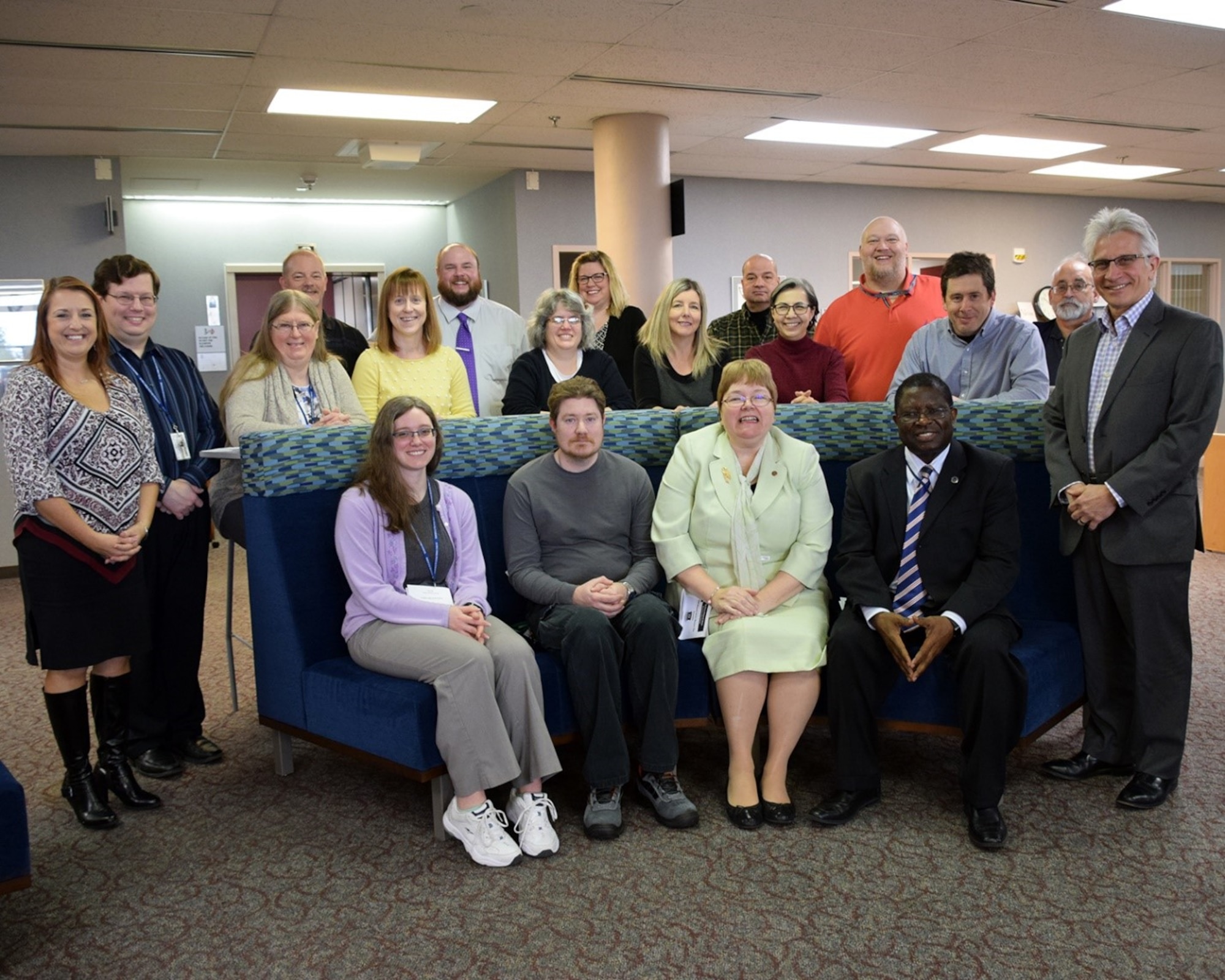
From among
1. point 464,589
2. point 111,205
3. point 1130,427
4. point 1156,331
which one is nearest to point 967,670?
point 1130,427

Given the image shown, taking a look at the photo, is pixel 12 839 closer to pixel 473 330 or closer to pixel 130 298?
pixel 130 298

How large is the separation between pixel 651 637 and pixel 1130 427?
4.56ft

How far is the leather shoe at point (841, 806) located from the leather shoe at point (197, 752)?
1.86m

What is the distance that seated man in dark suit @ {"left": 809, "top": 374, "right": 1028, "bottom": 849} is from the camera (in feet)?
8.84

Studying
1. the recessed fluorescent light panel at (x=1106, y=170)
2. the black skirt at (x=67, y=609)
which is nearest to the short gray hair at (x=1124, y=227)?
the black skirt at (x=67, y=609)

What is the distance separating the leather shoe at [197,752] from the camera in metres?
3.35

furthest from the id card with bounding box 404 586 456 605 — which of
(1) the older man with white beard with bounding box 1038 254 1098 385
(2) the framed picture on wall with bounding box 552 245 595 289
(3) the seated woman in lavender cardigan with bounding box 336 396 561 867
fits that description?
(2) the framed picture on wall with bounding box 552 245 595 289

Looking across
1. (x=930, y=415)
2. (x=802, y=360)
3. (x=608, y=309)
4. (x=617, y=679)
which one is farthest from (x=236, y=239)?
(x=930, y=415)

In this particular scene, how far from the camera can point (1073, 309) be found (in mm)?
4672

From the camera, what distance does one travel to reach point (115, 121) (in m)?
6.69

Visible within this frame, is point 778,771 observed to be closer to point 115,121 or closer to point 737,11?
point 737,11

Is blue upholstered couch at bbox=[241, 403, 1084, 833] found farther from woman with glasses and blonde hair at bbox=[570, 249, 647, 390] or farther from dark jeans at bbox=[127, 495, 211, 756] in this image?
woman with glasses and blonde hair at bbox=[570, 249, 647, 390]

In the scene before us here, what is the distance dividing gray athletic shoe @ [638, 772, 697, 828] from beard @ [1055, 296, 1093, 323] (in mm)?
2981

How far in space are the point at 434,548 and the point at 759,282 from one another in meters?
2.09
